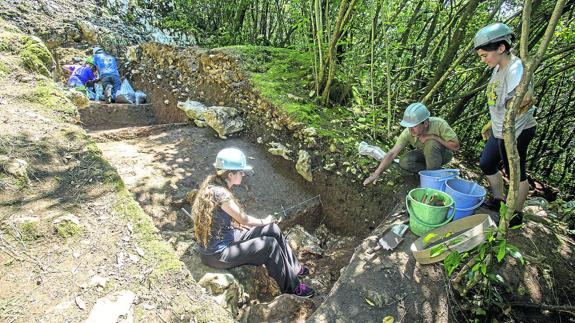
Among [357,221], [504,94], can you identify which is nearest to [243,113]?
[357,221]

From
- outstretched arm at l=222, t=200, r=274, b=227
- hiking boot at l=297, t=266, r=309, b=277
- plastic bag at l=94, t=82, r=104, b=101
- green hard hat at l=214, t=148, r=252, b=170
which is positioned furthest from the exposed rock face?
plastic bag at l=94, t=82, r=104, b=101

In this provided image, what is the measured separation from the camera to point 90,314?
1846 mm

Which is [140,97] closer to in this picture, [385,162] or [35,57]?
[35,57]

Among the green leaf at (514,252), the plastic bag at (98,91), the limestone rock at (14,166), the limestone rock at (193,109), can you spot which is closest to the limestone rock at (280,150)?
the limestone rock at (193,109)

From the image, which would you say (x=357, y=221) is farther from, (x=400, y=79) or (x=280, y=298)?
(x=400, y=79)

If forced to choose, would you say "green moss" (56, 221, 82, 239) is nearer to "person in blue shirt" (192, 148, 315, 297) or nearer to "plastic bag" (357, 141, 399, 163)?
"person in blue shirt" (192, 148, 315, 297)

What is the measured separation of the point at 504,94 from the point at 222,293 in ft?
8.94

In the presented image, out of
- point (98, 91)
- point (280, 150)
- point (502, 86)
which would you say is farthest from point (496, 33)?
point (98, 91)

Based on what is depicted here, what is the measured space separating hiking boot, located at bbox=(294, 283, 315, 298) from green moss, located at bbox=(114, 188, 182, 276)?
3.97ft

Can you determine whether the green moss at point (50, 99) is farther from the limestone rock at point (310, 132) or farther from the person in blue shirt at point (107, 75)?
the limestone rock at point (310, 132)

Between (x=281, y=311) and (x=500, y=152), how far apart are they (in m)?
2.21

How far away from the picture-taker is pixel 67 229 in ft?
7.67

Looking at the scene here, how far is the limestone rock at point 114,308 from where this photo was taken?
184 cm

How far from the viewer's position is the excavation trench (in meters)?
3.46
